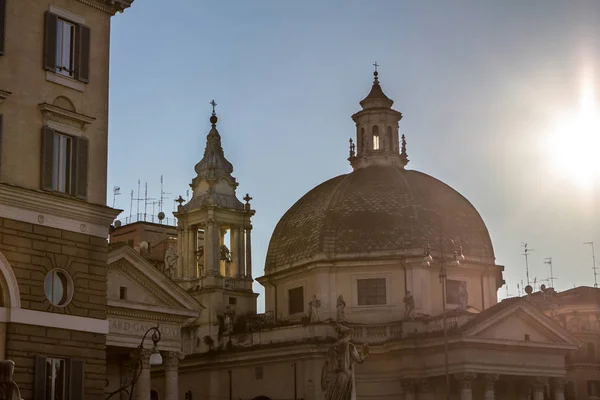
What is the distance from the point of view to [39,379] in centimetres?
2711

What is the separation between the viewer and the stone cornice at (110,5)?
30.7m

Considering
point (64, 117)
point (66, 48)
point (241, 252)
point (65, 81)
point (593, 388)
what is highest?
point (241, 252)

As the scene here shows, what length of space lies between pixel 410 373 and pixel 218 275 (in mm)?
12430

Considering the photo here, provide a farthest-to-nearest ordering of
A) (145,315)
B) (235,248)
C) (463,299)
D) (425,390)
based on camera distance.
→ (235,248)
(463,299)
(425,390)
(145,315)

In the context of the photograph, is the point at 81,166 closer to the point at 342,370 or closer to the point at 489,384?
the point at 342,370

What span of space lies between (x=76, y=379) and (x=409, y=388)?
31.3 m

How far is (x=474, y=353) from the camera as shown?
180ft

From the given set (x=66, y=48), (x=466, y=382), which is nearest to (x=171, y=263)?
(x=466, y=382)

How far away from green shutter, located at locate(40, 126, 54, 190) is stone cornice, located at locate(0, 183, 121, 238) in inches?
13.7

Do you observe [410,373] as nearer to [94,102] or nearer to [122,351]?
[122,351]

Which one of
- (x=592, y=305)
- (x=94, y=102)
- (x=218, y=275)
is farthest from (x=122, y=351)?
(x=592, y=305)

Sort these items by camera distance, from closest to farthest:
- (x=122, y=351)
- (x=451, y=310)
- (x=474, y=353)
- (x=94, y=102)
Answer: (x=94, y=102) → (x=122, y=351) → (x=474, y=353) → (x=451, y=310)

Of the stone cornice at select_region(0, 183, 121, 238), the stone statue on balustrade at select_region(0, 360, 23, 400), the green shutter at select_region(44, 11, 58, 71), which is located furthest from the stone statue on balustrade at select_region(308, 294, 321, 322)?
the stone statue on balustrade at select_region(0, 360, 23, 400)

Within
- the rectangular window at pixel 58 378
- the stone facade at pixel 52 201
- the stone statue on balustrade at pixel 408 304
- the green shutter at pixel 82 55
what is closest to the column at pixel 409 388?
the stone statue on balustrade at pixel 408 304
